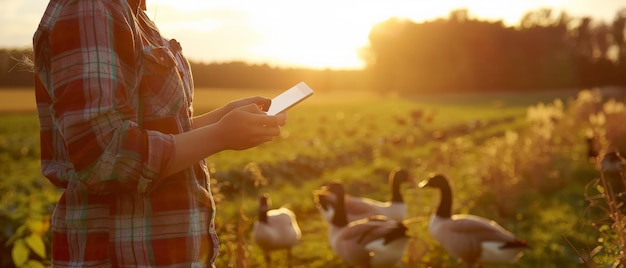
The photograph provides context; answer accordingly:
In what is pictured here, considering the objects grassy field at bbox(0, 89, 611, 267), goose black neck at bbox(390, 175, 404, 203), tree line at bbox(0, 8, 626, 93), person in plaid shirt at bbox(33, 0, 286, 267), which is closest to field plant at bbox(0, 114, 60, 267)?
grassy field at bbox(0, 89, 611, 267)

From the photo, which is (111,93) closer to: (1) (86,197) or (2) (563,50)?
(1) (86,197)

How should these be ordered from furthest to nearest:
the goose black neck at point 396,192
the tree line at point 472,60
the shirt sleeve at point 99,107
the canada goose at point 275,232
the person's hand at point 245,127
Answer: the tree line at point 472,60
the goose black neck at point 396,192
the canada goose at point 275,232
the person's hand at point 245,127
the shirt sleeve at point 99,107

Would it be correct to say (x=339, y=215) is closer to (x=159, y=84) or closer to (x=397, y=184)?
(x=397, y=184)

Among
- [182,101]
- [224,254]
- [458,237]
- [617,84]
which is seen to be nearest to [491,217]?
[458,237]

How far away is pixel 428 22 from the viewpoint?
74.8m

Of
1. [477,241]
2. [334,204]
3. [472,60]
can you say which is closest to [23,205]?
[334,204]

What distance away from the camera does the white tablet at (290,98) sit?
2070 millimetres

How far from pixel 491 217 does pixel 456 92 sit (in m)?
61.1

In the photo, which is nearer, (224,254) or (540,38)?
(224,254)

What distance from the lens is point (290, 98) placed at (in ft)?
7.01

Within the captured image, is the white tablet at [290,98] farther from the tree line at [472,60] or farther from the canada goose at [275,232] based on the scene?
the tree line at [472,60]

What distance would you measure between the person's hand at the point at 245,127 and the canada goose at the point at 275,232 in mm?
6038

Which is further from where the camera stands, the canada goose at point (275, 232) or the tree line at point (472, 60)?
the tree line at point (472, 60)

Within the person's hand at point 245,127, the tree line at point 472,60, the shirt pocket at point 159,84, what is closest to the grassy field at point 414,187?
the person's hand at point 245,127
